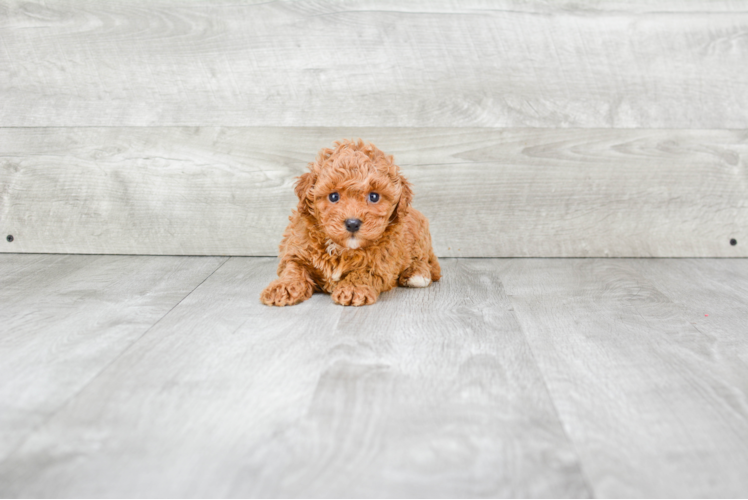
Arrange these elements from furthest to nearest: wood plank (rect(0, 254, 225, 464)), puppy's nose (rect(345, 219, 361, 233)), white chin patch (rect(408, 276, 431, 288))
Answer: white chin patch (rect(408, 276, 431, 288)) → puppy's nose (rect(345, 219, 361, 233)) → wood plank (rect(0, 254, 225, 464))

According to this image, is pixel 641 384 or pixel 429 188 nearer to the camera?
pixel 641 384

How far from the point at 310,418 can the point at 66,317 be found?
711mm

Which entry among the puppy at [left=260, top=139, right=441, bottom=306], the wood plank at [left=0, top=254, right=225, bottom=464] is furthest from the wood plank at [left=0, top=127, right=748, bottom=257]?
the puppy at [left=260, top=139, right=441, bottom=306]

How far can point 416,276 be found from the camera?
158 cm

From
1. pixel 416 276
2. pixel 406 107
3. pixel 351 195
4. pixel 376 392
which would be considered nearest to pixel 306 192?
pixel 351 195

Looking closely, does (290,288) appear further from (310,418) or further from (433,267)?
(310,418)

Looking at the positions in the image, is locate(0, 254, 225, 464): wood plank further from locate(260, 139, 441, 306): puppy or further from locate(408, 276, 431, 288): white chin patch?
locate(408, 276, 431, 288): white chin patch

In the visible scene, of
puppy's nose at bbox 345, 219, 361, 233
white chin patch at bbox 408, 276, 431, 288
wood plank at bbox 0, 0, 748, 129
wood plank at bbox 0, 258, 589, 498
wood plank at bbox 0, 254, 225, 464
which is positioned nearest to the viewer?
wood plank at bbox 0, 258, 589, 498

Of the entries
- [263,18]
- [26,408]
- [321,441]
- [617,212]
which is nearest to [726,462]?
[321,441]

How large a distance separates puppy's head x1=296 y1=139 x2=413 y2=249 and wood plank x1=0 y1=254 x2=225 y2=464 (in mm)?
406

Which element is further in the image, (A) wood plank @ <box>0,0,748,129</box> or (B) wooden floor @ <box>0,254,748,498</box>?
(A) wood plank @ <box>0,0,748,129</box>

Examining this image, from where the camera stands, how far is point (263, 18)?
74.7 inches

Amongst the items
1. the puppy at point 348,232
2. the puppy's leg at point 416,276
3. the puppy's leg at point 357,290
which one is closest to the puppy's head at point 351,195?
the puppy at point 348,232

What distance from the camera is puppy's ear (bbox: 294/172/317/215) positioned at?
1377mm
